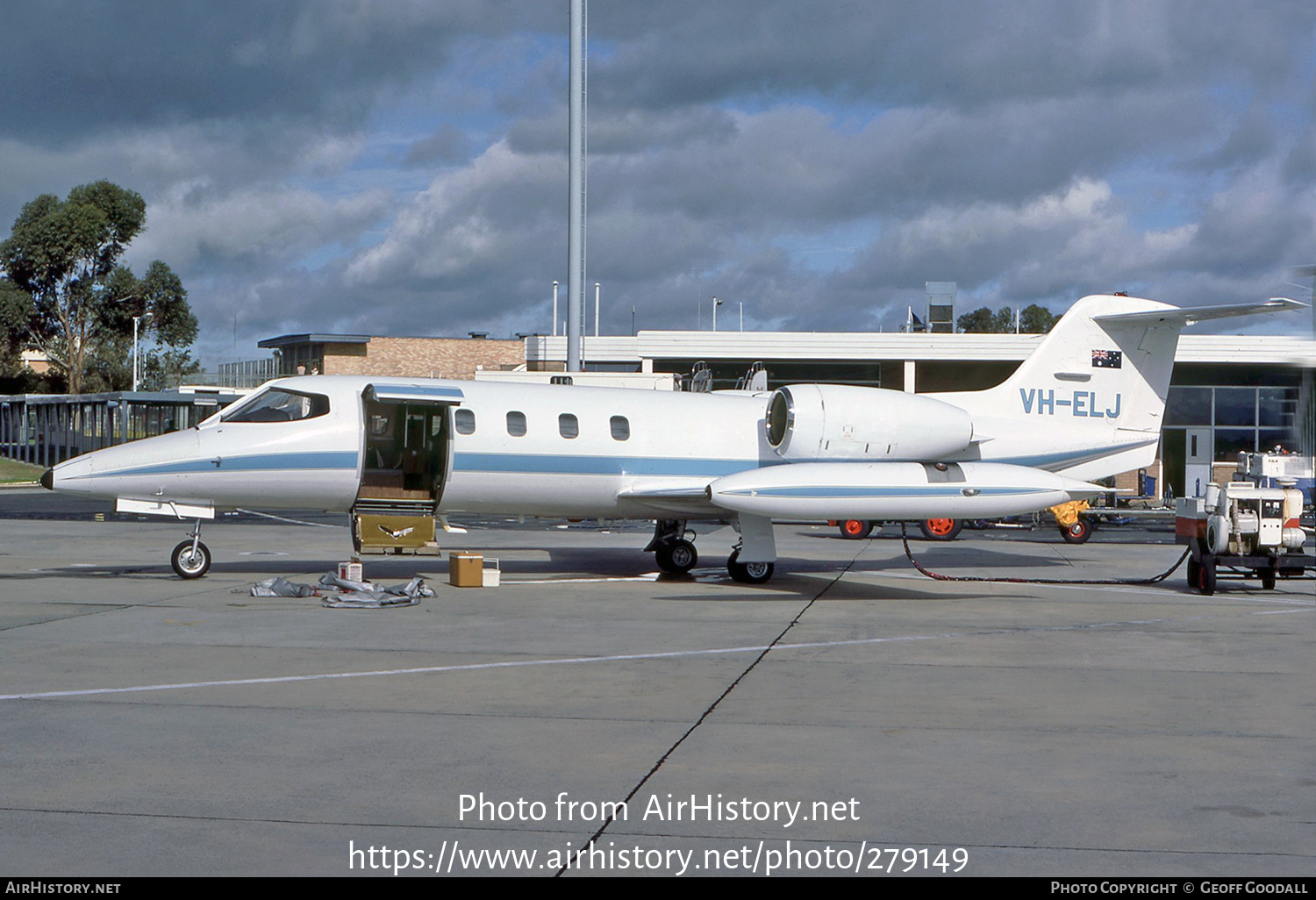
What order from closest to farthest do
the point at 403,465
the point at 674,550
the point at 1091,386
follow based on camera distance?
the point at 403,465, the point at 674,550, the point at 1091,386

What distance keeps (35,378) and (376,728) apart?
248ft

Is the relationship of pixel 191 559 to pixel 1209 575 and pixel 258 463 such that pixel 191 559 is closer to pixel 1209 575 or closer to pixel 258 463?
pixel 258 463

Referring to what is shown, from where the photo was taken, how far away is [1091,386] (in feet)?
68.8

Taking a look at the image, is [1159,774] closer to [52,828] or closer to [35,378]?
[52,828]

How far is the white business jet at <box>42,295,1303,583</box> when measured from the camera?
17.1 m

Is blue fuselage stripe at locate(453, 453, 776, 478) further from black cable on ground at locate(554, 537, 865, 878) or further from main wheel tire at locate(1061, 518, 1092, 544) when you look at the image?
main wheel tire at locate(1061, 518, 1092, 544)

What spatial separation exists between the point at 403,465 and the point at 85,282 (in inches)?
2459

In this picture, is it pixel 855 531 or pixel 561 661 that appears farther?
pixel 855 531

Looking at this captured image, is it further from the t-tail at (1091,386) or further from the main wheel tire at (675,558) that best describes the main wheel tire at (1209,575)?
the main wheel tire at (675,558)

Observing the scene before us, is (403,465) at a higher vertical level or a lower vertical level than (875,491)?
higher

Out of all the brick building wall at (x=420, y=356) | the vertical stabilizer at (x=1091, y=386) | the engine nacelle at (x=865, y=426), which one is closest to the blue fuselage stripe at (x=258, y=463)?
the engine nacelle at (x=865, y=426)

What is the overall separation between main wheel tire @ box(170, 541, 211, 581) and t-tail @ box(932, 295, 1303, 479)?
12.4m

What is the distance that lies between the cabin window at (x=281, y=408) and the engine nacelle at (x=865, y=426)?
23.1 ft

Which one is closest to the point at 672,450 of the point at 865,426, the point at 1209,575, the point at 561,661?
the point at 865,426
